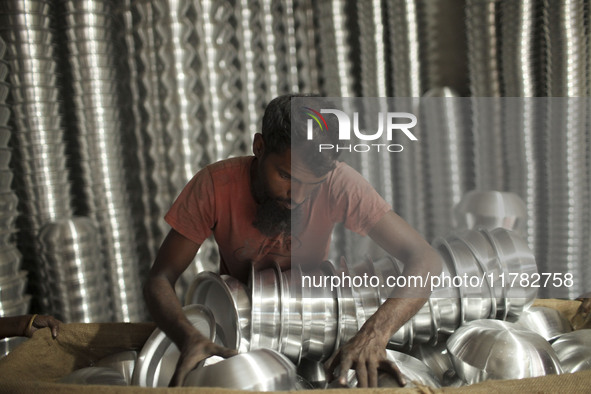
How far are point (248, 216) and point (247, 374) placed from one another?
0.91 ft

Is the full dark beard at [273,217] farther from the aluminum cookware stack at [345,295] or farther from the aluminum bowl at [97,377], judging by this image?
the aluminum bowl at [97,377]

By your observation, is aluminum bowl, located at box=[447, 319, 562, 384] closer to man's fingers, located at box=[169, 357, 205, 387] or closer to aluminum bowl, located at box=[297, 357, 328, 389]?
aluminum bowl, located at box=[297, 357, 328, 389]

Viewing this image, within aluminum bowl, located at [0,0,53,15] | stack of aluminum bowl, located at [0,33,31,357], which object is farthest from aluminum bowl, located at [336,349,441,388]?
aluminum bowl, located at [0,0,53,15]

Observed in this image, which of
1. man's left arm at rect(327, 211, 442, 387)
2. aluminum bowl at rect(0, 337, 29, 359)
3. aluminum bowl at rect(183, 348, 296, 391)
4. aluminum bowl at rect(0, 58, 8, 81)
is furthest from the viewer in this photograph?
aluminum bowl at rect(0, 58, 8, 81)

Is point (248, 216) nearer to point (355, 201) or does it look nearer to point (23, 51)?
point (355, 201)

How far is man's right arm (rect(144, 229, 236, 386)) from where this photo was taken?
2.27ft

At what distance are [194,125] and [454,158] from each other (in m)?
0.67

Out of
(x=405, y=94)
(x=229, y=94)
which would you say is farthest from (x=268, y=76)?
(x=405, y=94)

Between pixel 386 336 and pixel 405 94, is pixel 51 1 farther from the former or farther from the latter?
pixel 386 336

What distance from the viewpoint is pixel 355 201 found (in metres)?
0.76

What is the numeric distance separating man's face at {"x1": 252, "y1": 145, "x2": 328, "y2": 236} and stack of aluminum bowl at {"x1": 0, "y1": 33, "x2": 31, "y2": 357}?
68cm

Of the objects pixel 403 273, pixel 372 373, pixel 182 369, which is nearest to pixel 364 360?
pixel 372 373

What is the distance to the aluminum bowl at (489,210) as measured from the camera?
746mm

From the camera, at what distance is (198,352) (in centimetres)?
70
